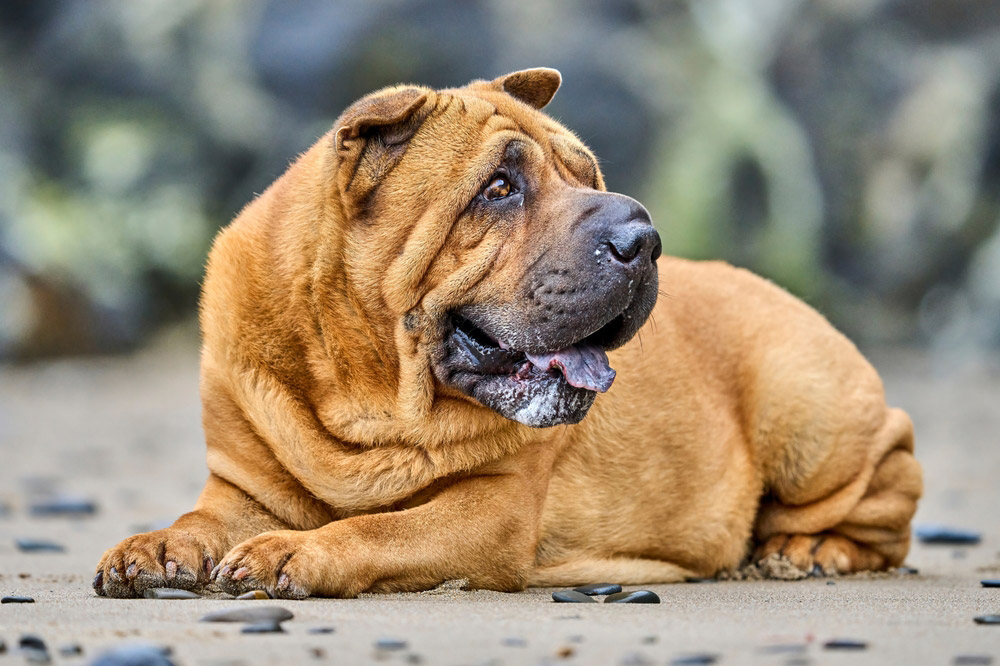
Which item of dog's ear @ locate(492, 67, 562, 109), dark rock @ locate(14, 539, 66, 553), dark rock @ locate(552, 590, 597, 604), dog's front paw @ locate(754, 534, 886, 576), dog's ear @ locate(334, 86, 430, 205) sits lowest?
dark rock @ locate(552, 590, 597, 604)

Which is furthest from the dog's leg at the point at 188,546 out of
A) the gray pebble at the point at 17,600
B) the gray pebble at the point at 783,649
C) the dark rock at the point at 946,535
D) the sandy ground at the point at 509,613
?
the dark rock at the point at 946,535

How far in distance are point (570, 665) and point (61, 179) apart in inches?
577

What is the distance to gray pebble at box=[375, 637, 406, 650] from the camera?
113 inches

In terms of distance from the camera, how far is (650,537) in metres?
5.03

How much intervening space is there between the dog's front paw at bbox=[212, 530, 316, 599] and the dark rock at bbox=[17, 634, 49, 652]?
83cm

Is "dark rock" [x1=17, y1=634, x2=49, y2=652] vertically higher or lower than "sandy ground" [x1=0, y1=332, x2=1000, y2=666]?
lower

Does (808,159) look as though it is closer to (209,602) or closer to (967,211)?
(967,211)

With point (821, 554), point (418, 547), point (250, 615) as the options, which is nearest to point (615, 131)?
point (821, 554)

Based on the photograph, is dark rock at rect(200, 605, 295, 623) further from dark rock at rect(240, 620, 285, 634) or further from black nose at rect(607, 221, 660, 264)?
black nose at rect(607, 221, 660, 264)

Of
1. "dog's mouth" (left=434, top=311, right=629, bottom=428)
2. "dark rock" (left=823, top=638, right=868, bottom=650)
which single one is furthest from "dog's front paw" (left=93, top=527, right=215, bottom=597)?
"dark rock" (left=823, top=638, right=868, bottom=650)

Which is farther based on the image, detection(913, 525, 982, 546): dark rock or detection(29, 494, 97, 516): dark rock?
detection(29, 494, 97, 516): dark rock

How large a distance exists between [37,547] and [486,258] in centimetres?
260

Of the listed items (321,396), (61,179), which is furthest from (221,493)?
(61,179)

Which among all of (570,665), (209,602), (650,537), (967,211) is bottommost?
(570,665)
